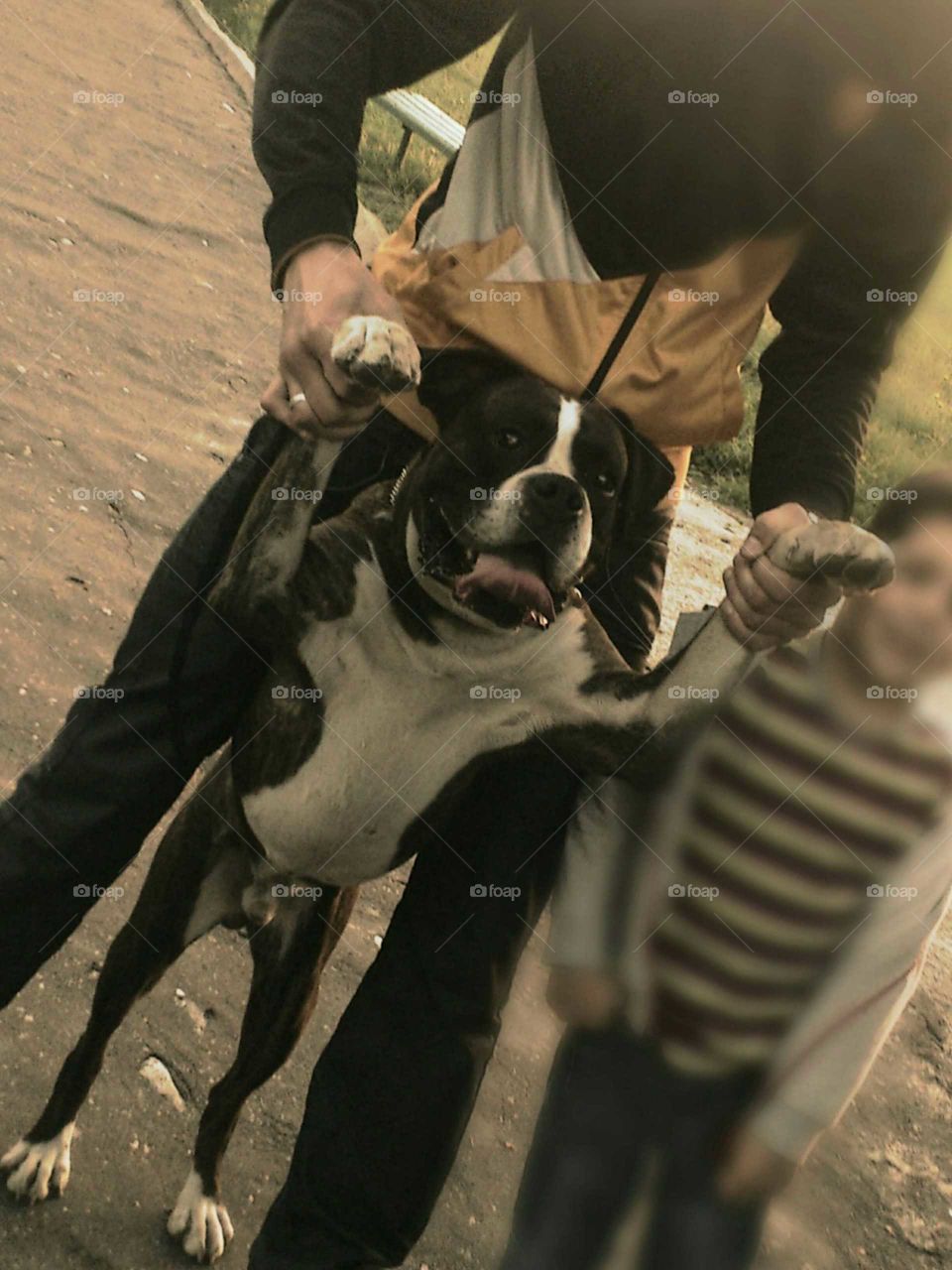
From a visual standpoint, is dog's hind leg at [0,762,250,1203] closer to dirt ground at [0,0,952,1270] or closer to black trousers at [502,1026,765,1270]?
dirt ground at [0,0,952,1270]

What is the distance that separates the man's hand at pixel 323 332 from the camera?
6.34 feet

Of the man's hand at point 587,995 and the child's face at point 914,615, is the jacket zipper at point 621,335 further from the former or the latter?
the man's hand at point 587,995

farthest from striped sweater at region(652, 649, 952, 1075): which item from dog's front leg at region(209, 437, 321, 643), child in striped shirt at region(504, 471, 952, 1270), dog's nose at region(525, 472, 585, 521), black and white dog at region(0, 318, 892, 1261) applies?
dog's front leg at region(209, 437, 321, 643)

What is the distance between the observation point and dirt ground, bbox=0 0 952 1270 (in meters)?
2.78

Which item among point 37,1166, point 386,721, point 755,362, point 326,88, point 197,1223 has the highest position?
point 326,88

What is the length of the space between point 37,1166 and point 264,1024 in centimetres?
46

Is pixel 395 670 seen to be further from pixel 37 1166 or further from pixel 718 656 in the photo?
pixel 37 1166

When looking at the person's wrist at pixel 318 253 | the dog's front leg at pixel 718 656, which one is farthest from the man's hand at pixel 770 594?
the person's wrist at pixel 318 253

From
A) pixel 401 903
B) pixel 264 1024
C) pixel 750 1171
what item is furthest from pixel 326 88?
pixel 750 1171

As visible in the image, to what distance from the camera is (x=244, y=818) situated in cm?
241

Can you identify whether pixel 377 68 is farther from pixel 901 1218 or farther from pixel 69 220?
pixel 69 220

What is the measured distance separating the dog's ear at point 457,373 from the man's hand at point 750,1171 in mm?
1231

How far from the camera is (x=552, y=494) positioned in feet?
6.96

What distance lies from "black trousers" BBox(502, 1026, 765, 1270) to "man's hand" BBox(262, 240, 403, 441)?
1144 mm
